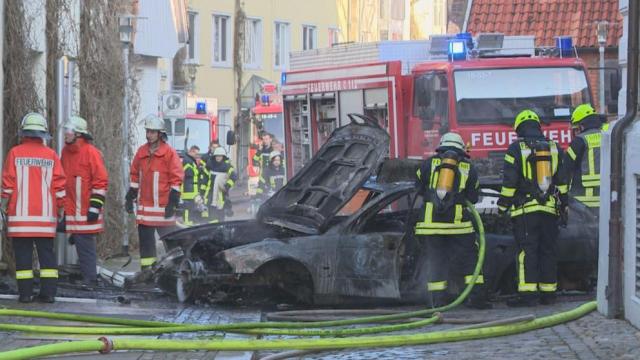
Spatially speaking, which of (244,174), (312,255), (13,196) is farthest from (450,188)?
(244,174)

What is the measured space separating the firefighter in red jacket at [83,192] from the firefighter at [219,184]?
793cm

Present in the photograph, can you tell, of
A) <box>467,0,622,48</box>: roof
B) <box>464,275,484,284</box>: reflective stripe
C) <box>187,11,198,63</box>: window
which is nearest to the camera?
<box>464,275,484,284</box>: reflective stripe

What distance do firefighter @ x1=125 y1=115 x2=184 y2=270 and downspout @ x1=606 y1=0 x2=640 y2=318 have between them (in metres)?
5.20

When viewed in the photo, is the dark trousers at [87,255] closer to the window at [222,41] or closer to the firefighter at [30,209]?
the firefighter at [30,209]

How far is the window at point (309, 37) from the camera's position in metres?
45.3

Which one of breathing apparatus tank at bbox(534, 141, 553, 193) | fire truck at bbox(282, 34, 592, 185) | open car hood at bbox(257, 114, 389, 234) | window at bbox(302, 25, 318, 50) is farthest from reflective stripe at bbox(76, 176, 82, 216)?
window at bbox(302, 25, 318, 50)

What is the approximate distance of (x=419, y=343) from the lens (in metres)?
7.77

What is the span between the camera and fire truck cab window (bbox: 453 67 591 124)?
15.4m

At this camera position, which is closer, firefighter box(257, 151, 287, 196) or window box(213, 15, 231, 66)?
firefighter box(257, 151, 287, 196)

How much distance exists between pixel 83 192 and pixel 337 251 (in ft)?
9.24

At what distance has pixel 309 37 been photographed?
4569 centimetres

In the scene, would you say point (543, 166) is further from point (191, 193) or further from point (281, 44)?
point (281, 44)

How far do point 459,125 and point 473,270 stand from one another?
5135 millimetres

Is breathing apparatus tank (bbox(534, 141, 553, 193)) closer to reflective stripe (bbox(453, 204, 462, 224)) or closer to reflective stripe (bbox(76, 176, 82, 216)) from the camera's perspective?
reflective stripe (bbox(453, 204, 462, 224))
